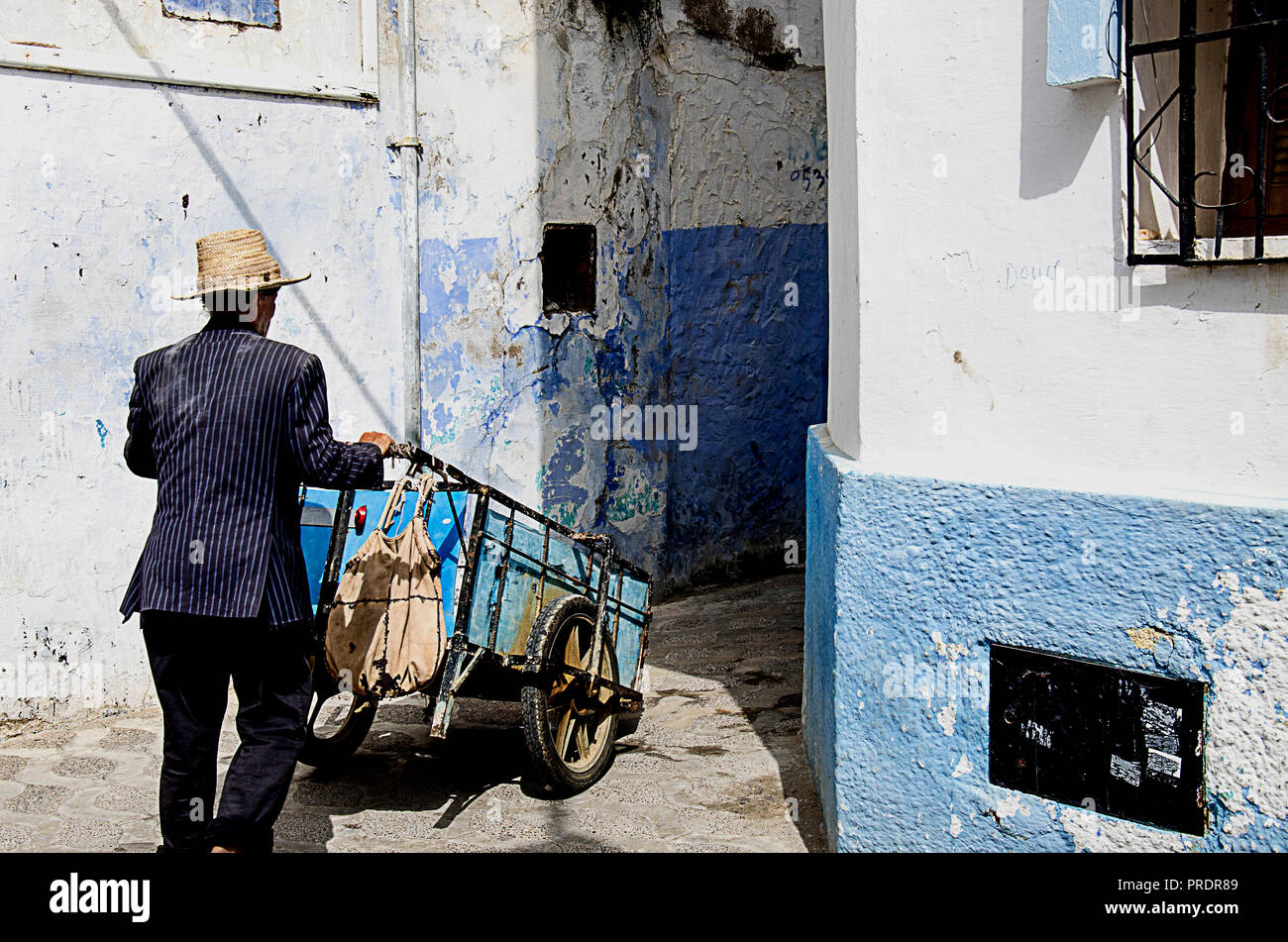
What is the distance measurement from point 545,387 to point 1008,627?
4.00 meters

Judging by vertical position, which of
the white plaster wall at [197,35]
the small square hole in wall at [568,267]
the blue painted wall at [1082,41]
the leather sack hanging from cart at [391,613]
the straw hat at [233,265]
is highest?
the white plaster wall at [197,35]

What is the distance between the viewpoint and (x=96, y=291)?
5461 millimetres

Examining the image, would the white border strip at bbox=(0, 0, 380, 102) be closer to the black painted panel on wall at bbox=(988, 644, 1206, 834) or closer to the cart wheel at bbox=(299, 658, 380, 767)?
the cart wheel at bbox=(299, 658, 380, 767)

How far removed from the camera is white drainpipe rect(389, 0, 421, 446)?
6203 millimetres

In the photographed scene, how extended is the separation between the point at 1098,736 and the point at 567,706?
199 centimetres

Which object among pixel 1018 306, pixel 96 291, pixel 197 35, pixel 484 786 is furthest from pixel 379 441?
pixel 197 35

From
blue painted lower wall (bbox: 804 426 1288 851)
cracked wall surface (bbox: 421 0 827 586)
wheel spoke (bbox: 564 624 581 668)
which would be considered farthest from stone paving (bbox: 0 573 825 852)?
cracked wall surface (bbox: 421 0 827 586)

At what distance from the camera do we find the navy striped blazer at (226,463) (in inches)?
129

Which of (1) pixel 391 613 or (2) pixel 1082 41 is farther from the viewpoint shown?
(1) pixel 391 613

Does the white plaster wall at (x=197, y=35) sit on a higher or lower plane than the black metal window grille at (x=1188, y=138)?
higher

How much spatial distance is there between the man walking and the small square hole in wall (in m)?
3.60

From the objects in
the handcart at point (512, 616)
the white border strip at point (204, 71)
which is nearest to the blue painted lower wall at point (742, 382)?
the white border strip at point (204, 71)

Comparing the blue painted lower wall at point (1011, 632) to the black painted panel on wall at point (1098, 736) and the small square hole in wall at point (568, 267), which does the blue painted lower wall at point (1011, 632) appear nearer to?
the black painted panel on wall at point (1098, 736)

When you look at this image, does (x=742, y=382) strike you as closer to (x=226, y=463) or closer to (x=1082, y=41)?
(x=1082, y=41)
